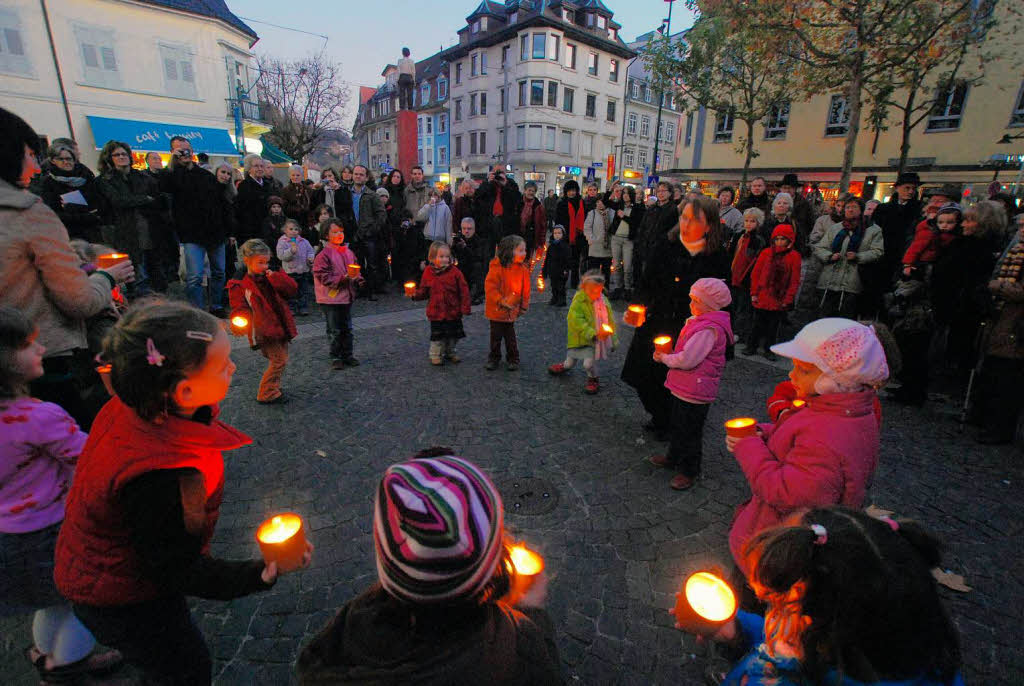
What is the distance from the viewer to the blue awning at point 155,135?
73.0ft

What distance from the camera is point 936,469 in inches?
173

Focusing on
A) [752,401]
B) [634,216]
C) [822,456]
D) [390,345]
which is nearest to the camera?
[822,456]

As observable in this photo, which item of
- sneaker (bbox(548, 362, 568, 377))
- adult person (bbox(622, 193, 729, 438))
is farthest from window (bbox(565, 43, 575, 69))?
adult person (bbox(622, 193, 729, 438))

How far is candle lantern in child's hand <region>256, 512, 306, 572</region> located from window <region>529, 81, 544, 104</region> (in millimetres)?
47555

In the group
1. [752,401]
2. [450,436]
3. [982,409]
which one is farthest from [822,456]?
[982,409]

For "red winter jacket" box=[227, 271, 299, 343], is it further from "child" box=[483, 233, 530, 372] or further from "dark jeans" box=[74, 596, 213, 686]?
"dark jeans" box=[74, 596, 213, 686]

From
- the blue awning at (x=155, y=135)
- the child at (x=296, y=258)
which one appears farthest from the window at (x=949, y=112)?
the blue awning at (x=155, y=135)

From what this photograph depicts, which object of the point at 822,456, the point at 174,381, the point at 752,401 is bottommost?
the point at 752,401

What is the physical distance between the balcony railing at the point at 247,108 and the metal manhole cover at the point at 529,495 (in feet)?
96.8

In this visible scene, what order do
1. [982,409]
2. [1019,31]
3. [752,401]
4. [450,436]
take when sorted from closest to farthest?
[450,436] < [982,409] < [752,401] < [1019,31]

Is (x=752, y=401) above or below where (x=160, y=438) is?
below

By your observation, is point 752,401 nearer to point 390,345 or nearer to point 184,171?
point 390,345

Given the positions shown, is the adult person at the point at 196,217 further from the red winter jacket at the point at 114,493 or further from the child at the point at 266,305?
the red winter jacket at the point at 114,493

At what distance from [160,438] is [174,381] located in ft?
0.58
